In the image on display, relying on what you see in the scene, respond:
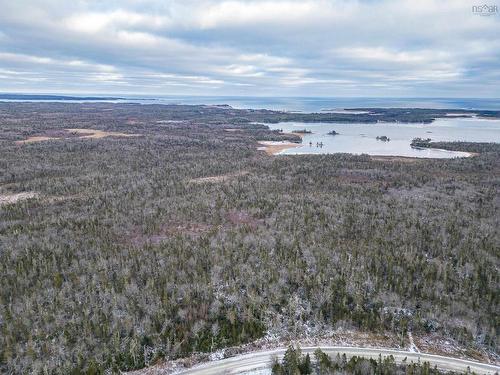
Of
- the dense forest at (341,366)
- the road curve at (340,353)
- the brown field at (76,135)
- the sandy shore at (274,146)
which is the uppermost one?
the brown field at (76,135)

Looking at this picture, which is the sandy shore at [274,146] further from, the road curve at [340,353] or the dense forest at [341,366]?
the dense forest at [341,366]

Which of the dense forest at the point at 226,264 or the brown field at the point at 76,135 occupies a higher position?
the brown field at the point at 76,135

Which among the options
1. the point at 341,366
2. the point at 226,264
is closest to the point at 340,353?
the point at 341,366

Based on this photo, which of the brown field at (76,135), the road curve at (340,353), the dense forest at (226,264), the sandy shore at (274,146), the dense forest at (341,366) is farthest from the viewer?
the brown field at (76,135)

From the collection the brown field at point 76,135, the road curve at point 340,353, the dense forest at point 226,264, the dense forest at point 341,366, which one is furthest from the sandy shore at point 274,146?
the dense forest at point 341,366

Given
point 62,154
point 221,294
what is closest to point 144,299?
point 221,294

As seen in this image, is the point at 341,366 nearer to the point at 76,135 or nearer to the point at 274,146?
the point at 274,146

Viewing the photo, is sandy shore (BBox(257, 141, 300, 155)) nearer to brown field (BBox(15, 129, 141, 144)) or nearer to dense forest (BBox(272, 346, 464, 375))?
brown field (BBox(15, 129, 141, 144))

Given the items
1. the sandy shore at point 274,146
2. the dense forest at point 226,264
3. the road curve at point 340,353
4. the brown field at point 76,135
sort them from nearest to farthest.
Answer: the road curve at point 340,353 < the dense forest at point 226,264 < the sandy shore at point 274,146 < the brown field at point 76,135
